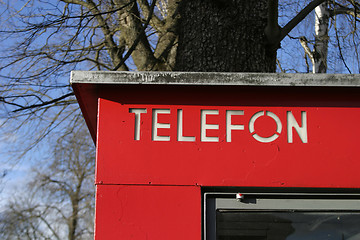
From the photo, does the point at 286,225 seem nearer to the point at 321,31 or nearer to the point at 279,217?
the point at 279,217

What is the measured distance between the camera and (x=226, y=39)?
5520 mm

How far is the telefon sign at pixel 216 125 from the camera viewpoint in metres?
2.90

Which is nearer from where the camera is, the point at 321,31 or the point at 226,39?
the point at 226,39

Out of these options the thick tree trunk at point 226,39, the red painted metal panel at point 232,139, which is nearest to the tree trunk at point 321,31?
the thick tree trunk at point 226,39

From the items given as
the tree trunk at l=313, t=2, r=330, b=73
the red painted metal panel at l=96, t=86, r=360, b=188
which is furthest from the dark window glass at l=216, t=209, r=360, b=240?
the tree trunk at l=313, t=2, r=330, b=73

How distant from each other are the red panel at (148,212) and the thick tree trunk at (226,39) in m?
2.76

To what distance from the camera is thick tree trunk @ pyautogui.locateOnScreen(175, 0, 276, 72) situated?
17.9 feet

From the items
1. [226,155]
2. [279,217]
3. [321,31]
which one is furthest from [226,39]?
[321,31]

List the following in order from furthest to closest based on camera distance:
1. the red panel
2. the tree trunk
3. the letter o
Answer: the tree trunk < the letter o < the red panel

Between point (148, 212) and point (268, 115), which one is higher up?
point (268, 115)

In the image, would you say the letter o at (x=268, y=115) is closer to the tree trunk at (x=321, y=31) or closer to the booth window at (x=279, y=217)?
the booth window at (x=279, y=217)

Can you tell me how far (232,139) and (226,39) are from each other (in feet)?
9.14

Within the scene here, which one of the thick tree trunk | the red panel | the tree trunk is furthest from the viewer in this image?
the tree trunk

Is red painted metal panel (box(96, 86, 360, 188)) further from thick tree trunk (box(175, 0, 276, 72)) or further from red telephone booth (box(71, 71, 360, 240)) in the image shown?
thick tree trunk (box(175, 0, 276, 72))
